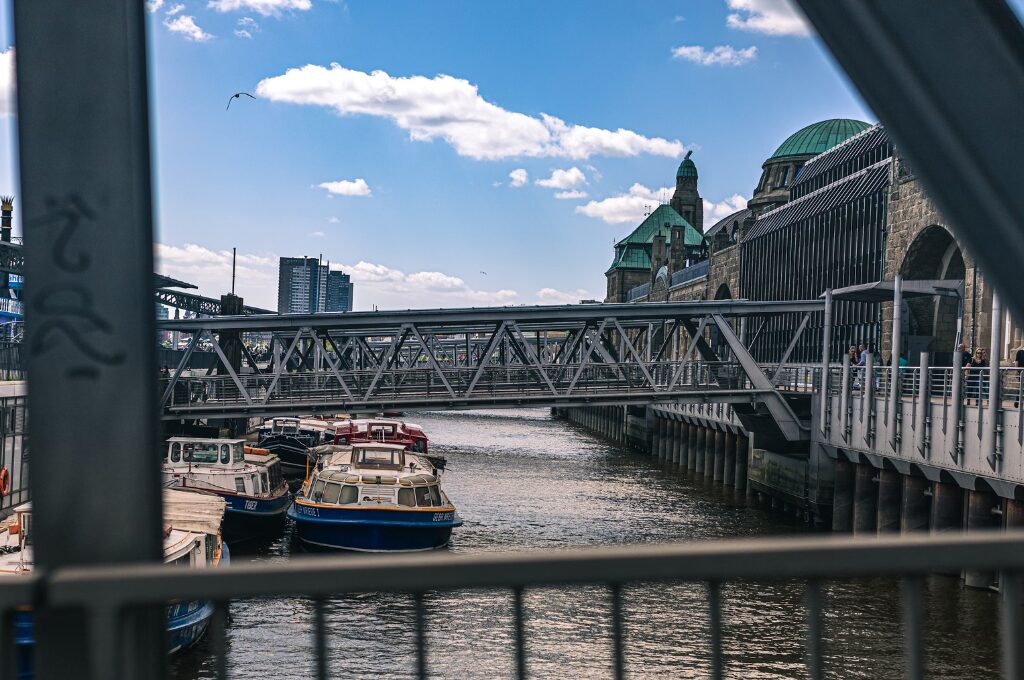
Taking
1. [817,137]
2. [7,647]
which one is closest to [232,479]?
[7,647]

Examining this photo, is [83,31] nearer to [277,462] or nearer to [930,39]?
[930,39]

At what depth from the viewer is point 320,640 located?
9.59 feet

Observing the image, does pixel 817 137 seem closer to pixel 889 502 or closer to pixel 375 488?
pixel 889 502

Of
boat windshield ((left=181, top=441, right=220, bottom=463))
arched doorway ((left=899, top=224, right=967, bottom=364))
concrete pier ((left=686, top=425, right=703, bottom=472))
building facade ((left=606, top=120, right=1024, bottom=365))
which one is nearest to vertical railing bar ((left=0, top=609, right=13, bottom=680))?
building facade ((left=606, top=120, right=1024, bottom=365))

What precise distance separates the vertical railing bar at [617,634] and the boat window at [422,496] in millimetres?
22286

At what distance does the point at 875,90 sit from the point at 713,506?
34.2 meters

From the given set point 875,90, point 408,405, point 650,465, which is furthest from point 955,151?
point 650,465

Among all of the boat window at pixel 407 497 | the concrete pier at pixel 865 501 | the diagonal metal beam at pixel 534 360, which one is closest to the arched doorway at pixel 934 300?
the concrete pier at pixel 865 501

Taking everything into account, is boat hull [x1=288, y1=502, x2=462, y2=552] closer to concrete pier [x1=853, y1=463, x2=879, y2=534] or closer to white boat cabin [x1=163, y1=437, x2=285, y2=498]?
white boat cabin [x1=163, y1=437, x2=285, y2=498]

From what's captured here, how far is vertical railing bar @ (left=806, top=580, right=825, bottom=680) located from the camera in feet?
9.58

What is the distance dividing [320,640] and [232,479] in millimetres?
26156

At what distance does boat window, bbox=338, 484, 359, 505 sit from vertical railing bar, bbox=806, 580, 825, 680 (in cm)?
2245

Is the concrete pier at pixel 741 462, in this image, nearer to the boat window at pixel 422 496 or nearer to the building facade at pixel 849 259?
the building facade at pixel 849 259

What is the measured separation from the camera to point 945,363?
3531 centimetres
